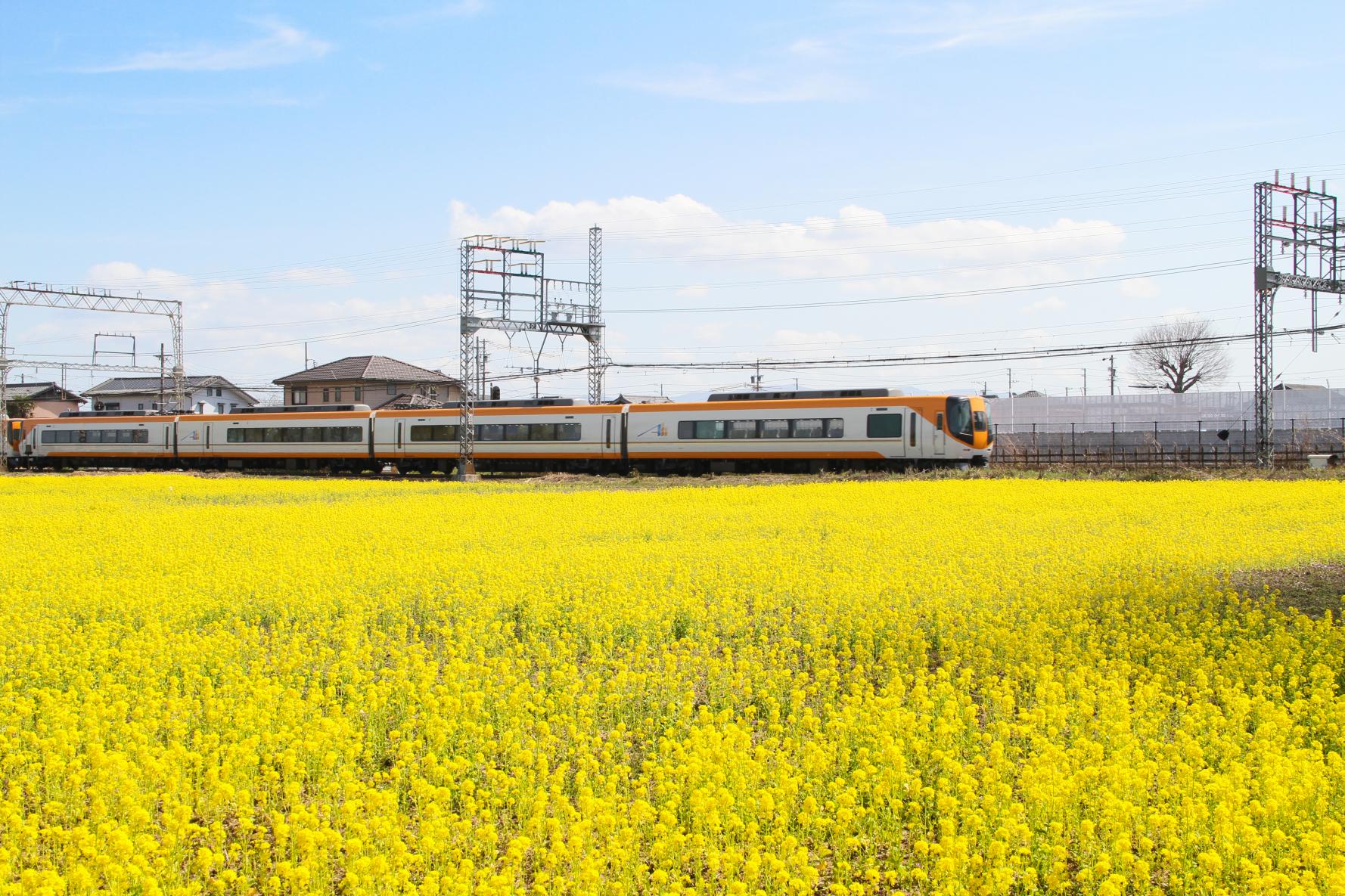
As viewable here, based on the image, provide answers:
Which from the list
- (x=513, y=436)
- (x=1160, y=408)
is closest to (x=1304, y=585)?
(x=513, y=436)

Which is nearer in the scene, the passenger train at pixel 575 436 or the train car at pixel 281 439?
the passenger train at pixel 575 436

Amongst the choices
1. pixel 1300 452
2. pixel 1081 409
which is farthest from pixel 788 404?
pixel 1081 409

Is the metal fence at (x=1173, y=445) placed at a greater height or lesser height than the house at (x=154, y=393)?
lesser

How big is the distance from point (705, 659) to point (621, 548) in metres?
5.50

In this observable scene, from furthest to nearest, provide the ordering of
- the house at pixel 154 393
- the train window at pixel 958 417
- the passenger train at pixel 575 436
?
the house at pixel 154 393
the passenger train at pixel 575 436
the train window at pixel 958 417

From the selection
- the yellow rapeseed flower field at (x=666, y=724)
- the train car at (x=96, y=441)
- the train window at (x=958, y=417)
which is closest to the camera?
the yellow rapeseed flower field at (x=666, y=724)

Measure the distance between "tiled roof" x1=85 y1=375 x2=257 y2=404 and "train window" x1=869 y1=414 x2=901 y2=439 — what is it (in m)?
56.2

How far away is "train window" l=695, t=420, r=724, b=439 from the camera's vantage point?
104 ft

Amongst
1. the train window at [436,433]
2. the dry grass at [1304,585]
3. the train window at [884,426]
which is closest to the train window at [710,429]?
the train window at [884,426]

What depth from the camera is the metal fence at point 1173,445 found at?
1347 inches

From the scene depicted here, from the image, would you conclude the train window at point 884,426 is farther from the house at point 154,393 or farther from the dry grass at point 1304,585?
the house at point 154,393

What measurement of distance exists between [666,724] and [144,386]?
278ft

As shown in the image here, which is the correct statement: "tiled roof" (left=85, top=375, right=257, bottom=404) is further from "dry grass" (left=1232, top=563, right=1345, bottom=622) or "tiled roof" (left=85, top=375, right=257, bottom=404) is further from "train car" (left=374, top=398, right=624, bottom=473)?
"dry grass" (left=1232, top=563, right=1345, bottom=622)

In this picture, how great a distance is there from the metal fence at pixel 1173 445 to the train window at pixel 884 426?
586cm
